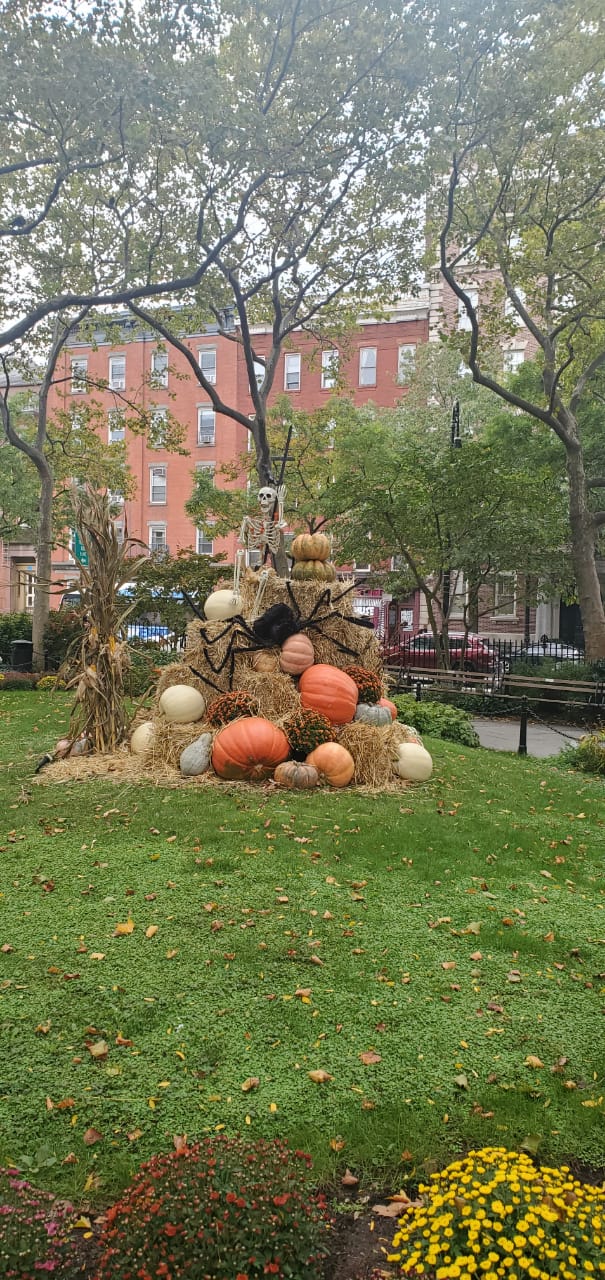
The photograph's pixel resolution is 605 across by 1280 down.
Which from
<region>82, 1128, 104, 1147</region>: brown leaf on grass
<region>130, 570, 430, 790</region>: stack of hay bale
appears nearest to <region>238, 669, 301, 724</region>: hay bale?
<region>130, 570, 430, 790</region>: stack of hay bale

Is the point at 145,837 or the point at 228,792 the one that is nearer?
the point at 145,837

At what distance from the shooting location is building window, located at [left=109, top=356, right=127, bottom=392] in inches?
1625

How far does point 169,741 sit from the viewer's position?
8.59 meters

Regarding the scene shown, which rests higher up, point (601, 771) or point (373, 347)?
point (373, 347)

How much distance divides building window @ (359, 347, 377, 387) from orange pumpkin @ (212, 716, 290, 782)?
33.9m

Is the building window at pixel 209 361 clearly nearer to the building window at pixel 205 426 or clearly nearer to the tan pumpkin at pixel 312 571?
the building window at pixel 205 426

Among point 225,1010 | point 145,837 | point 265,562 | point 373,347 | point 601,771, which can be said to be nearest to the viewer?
point 225,1010

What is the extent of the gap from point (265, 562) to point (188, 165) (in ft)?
19.6

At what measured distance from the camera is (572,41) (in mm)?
11500

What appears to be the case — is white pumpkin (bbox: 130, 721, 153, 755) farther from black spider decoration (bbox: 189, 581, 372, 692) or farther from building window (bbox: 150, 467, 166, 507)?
building window (bbox: 150, 467, 166, 507)

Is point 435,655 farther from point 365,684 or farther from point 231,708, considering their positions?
point 231,708

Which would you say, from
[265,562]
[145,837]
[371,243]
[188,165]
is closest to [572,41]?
[371,243]

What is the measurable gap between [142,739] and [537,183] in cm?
1200

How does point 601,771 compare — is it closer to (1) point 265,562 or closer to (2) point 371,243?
(1) point 265,562
